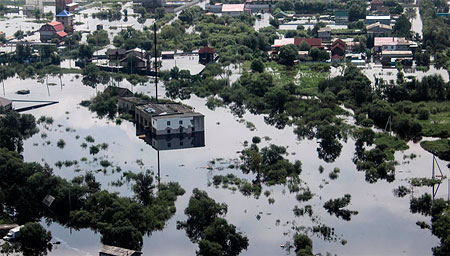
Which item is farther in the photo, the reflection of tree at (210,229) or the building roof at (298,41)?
the building roof at (298,41)

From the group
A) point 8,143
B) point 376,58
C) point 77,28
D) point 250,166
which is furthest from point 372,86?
point 77,28

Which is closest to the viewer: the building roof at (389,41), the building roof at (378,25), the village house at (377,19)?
the building roof at (389,41)

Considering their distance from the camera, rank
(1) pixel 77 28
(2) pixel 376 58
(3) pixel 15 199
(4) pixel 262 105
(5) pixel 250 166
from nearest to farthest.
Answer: (3) pixel 15 199 < (5) pixel 250 166 < (4) pixel 262 105 < (2) pixel 376 58 < (1) pixel 77 28

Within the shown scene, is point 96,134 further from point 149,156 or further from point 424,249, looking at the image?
point 424,249

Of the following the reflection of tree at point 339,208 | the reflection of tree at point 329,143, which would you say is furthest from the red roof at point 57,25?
the reflection of tree at point 339,208

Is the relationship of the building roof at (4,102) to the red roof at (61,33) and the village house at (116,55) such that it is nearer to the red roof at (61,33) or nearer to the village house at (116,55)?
the village house at (116,55)

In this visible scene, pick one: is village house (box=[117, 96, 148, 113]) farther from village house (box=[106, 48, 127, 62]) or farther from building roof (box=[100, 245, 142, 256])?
building roof (box=[100, 245, 142, 256])

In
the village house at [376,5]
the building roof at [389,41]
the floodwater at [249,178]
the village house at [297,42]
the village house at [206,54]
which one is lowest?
the floodwater at [249,178]

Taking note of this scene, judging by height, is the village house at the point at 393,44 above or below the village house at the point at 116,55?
above
